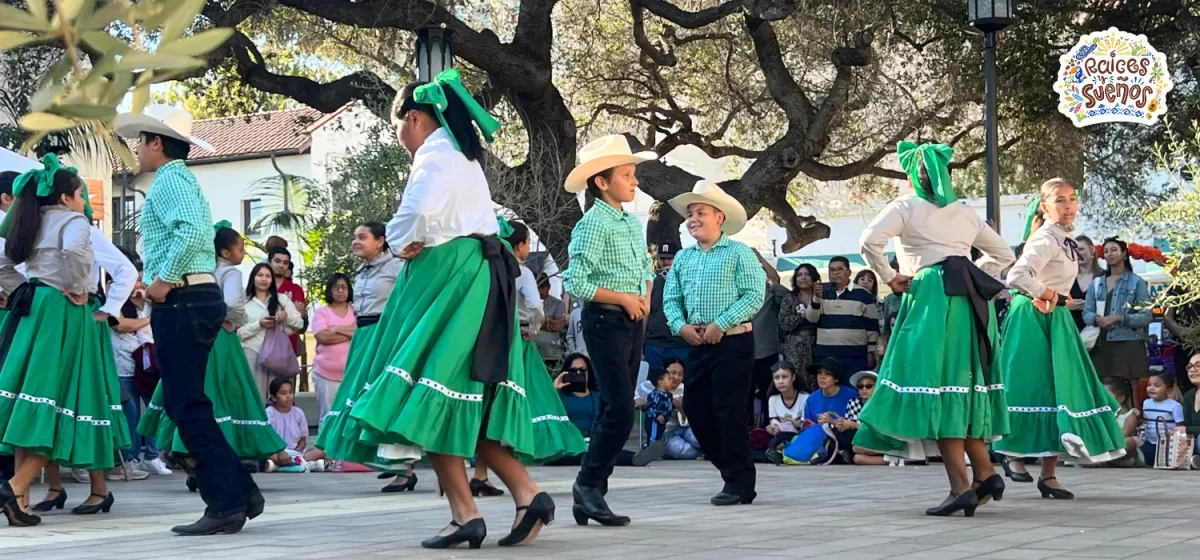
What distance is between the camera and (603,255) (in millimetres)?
7602

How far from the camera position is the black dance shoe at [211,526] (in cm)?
709

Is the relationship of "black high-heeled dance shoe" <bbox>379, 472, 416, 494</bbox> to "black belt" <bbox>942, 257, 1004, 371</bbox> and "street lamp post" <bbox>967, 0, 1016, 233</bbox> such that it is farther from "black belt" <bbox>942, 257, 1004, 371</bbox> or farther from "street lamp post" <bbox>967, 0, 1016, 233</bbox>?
"street lamp post" <bbox>967, 0, 1016, 233</bbox>

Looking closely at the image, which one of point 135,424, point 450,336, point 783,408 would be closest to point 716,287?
point 450,336

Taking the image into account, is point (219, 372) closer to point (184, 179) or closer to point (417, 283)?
point (184, 179)

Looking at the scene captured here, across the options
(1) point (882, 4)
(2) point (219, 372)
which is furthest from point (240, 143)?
(2) point (219, 372)

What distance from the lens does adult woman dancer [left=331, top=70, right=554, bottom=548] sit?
239 inches

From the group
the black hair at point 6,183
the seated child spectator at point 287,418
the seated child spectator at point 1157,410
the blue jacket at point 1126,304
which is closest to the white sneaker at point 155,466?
the seated child spectator at point 287,418

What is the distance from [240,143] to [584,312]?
157ft

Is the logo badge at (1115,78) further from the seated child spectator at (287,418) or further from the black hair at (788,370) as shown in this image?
the seated child spectator at (287,418)

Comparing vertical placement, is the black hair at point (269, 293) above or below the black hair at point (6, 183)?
below

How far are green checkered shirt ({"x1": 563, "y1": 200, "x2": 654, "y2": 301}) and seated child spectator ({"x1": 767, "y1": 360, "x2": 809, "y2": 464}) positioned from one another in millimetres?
6082

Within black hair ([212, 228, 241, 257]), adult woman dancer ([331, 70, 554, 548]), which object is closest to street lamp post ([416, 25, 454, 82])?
black hair ([212, 228, 241, 257])

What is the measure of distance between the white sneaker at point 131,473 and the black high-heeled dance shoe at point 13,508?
3.90 meters

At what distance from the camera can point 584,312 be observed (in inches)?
304
